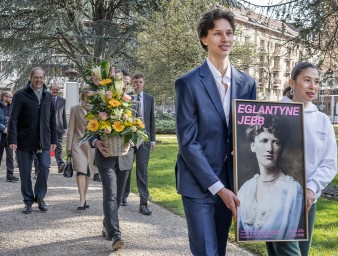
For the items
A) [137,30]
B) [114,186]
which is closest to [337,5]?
[114,186]

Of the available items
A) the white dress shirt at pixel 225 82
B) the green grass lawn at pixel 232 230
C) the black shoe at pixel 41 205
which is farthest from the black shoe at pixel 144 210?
the white dress shirt at pixel 225 82

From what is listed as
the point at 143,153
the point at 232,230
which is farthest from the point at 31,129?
the point at 232,230

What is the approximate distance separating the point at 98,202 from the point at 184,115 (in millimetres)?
6160

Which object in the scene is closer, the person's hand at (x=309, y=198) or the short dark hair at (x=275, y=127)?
the short dark hair at (x=275, y=127)

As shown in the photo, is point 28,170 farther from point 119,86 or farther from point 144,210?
point 119,86

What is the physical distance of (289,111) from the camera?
9.98 ft

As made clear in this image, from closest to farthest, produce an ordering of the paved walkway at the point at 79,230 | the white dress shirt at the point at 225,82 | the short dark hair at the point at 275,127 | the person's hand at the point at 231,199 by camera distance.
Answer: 1. the person's hand at the point at 231,199
2. the short dark hair at the point at 275,127
3. the white dress shirt at the point at 225,82
4. the paved walkway at the point at 79,230

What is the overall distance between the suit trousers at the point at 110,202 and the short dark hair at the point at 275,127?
3143 mm

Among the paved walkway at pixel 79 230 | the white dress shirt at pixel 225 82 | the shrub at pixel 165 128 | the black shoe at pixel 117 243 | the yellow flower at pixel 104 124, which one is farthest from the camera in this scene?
the shrub at pixel 165 128

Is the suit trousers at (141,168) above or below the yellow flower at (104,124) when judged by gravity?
below

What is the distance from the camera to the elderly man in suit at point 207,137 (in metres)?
2.97

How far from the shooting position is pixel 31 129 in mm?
7992

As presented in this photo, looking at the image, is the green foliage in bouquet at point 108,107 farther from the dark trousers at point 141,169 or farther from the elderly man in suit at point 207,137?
the elderly man in suit at point 207,137

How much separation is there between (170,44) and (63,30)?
619 cm
